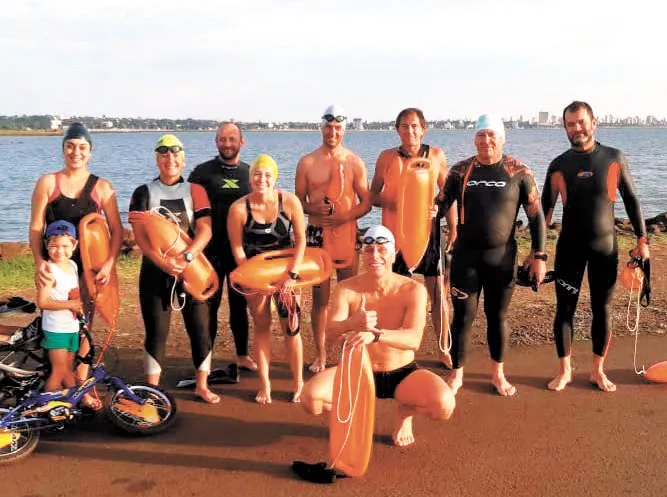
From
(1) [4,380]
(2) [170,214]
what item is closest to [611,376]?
(2) [170,214]

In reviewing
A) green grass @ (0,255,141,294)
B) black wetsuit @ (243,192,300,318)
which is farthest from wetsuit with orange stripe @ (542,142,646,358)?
green grass @ (0,255,141,294)

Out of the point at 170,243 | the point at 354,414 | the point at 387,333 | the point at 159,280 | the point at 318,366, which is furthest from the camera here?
the point at 318,366

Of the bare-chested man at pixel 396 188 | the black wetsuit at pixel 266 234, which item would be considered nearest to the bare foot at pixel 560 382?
the bare-chested man at pixel 396 188

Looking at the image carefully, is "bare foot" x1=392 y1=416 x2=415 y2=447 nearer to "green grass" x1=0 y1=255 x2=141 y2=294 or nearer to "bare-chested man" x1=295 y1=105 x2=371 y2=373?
"bare-chested man" x1=295 y1=105 x2=371 y2=373

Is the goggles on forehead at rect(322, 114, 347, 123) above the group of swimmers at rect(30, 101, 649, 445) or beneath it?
above

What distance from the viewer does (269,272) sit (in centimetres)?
485

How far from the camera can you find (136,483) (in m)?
3.92

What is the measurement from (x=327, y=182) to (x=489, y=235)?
1.50 metres

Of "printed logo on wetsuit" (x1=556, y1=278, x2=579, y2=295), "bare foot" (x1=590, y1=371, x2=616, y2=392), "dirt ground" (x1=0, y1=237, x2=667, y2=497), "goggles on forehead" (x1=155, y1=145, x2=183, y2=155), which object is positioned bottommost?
→ "dirt ground" (x1=0, y1=237, x2=667, y2=497)

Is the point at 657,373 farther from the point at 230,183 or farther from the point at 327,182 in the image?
the point at 230,183

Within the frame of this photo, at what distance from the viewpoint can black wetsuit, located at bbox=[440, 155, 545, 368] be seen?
16.8 feet

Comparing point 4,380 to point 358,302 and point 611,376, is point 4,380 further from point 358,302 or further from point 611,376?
point 611,376

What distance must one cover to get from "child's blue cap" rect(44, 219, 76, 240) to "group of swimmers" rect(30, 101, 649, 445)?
0.19 metres

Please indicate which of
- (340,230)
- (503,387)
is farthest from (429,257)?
(503,387)
